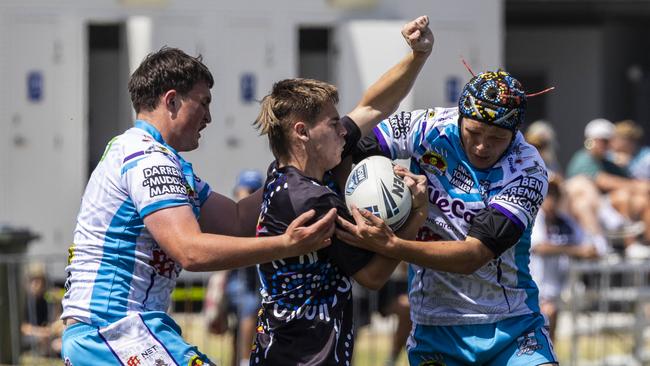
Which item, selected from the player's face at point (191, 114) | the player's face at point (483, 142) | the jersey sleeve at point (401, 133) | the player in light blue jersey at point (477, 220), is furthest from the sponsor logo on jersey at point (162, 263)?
the player's face at point (483, 142)

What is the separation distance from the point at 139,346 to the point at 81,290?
12.6 inches

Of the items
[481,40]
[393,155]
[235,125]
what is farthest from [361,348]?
[393,155]

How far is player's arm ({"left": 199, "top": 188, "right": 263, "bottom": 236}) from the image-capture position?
5.12m

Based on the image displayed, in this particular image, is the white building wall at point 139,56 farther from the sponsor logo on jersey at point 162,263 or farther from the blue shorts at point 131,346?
the blue shorts at point 131,346

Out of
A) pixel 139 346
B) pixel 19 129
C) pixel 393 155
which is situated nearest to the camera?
pixel 139 346

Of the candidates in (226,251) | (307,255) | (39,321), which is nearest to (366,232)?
(307,255)

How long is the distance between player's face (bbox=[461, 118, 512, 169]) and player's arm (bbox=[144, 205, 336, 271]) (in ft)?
3.19

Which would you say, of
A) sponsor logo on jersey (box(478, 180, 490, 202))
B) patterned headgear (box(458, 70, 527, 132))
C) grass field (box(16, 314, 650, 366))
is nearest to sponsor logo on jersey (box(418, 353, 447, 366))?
sponsor logo on jersey (box(478, 180, 490, 202))

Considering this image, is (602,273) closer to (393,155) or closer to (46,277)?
(46,277)

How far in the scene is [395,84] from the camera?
5.43 m

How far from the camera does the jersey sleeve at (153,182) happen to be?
448cm

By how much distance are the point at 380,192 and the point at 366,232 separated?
0.17 metres

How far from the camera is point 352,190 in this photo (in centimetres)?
479

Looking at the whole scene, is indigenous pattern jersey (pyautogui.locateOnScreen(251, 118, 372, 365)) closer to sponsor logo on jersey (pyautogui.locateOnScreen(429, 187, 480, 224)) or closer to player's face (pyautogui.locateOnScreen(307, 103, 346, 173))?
player's face (pyautogui.locateOnScreen(307, 103, 346, 173))
